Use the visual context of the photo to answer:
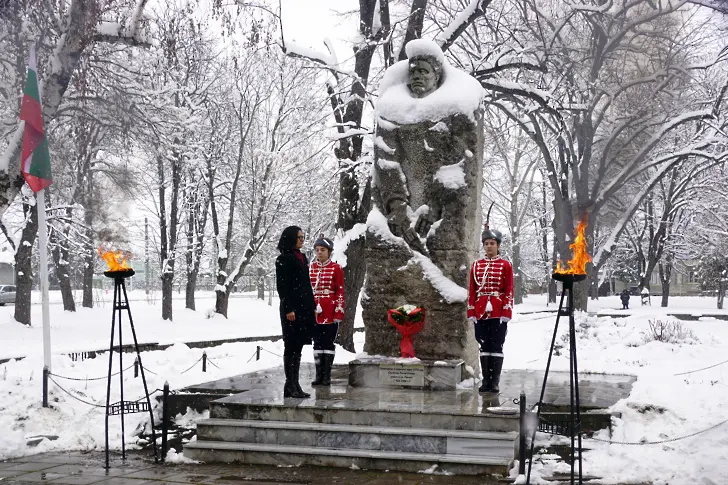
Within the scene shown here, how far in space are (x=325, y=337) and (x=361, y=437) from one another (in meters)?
2.08

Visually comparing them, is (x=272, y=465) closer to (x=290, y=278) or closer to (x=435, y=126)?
(x=290, y=278)

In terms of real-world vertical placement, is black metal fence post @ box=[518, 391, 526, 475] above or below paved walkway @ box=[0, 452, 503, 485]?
above

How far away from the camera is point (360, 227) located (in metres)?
15.6

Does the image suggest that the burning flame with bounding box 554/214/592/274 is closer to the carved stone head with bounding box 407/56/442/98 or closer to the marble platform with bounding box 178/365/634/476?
the marble platform with bounding box 178/365/634/476

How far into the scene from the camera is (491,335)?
8.78 meters

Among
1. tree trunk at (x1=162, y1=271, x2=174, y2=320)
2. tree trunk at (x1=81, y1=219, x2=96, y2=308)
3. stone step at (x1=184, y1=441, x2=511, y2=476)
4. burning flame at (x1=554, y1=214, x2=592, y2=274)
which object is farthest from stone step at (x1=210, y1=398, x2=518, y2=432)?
tree trunk at (x1=162, y1=271, x2=174, y2=320)

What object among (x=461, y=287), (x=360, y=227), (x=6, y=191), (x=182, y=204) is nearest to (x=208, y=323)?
(x=182, y=204)

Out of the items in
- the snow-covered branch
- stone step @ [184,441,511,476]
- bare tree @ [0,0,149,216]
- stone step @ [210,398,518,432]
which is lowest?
stone step @ [184,441,511,476]

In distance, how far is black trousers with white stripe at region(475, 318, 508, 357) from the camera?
28.7 ft

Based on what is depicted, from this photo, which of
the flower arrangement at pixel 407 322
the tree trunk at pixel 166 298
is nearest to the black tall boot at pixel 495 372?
A: the flower arrangement at pixel 407 322

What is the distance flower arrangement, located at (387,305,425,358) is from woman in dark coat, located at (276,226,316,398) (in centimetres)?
125

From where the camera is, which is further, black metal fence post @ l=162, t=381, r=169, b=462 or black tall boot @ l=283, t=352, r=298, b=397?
black tall boot @ l=283, t=352, r=298, b=397

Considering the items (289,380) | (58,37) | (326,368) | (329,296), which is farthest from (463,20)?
(289,380)

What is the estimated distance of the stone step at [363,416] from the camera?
7301 millimetres
